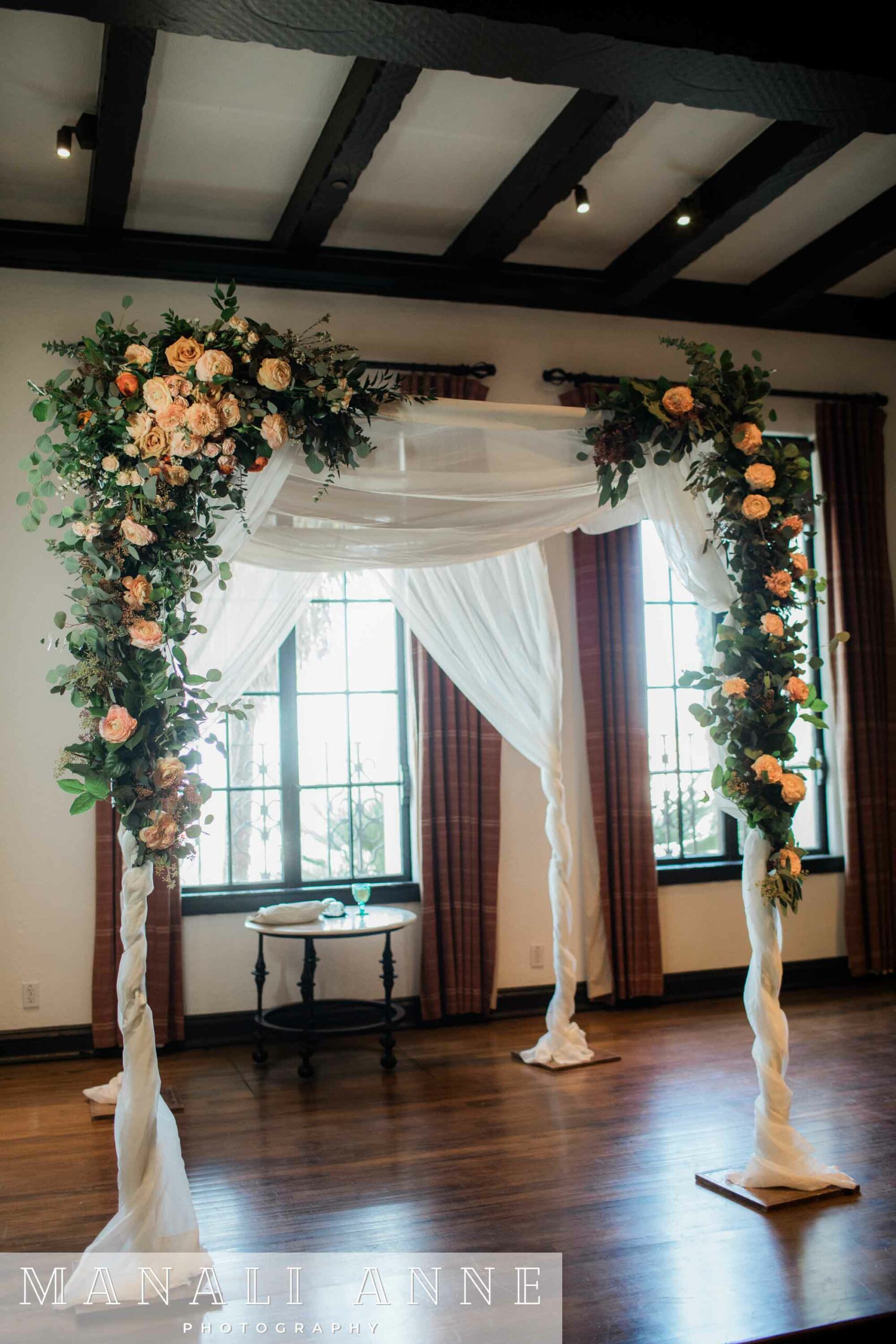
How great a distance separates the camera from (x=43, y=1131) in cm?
423

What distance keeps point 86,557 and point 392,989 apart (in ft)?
9.98

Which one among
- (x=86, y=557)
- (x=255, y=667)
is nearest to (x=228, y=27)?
(x=86, y=557)

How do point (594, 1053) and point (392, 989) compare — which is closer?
point (594, 1053)

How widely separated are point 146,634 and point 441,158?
283 centimetres

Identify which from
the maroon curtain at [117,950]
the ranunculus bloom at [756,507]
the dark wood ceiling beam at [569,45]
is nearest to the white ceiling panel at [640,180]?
the dark wood ceiling beam at [569,45]

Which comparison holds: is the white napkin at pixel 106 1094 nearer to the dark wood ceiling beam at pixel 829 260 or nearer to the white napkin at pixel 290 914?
the white napkin at pixel 290 914

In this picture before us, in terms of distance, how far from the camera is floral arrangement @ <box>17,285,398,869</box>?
10.2ft

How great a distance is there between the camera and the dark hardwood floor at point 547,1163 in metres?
2.94

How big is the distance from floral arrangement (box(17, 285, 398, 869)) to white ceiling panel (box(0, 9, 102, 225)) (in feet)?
4.43

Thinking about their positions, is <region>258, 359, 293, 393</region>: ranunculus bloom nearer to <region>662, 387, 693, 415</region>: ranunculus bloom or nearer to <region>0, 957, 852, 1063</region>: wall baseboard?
<region>662, 387, 693, 415</region>: ranunculus bloom

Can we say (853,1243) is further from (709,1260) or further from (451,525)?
(451,525)

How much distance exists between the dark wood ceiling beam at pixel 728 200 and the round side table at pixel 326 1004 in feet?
11.0

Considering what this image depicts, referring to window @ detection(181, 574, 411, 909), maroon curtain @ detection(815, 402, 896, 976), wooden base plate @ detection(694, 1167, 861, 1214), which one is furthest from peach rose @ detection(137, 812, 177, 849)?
maroon curtain @ detection(815, 402, 896, 976)

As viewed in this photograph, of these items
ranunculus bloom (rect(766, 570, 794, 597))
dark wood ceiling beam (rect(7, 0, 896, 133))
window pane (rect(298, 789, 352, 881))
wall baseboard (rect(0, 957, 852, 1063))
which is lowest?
wall baseboard (rect(0, 957, 852, 1063))
